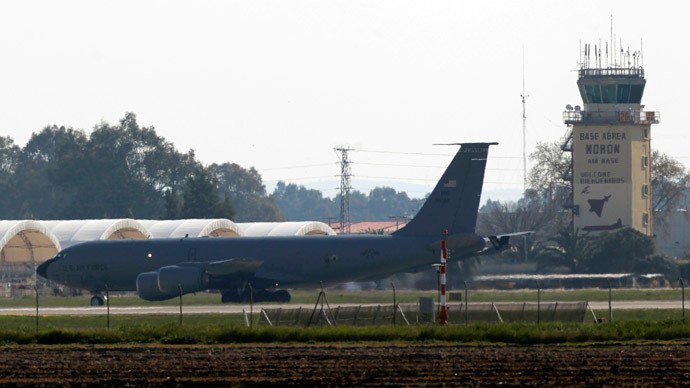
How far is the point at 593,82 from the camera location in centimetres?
9819

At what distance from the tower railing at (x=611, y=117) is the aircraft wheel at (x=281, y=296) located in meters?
47.8

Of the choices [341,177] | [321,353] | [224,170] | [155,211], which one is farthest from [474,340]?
[224,170]

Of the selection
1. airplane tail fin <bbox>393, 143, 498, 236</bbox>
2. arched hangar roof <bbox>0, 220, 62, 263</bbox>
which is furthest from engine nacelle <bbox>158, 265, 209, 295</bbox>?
arched hangar roof <bbox>0, 220, 62, 263</bbox>

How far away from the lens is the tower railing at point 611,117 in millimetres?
97188

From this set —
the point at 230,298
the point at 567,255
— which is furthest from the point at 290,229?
the point at 230,298

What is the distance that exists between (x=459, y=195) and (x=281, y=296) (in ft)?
31.6

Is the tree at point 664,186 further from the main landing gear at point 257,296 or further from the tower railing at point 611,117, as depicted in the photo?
the main landing gear at point 257,296

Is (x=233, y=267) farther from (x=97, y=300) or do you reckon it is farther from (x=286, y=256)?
(x=97, y=300)

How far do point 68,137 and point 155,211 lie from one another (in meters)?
20.0

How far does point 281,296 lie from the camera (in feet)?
184

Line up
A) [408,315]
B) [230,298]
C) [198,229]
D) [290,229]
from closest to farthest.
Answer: [408,315]
[230,298]
[198,229]
[290,229]

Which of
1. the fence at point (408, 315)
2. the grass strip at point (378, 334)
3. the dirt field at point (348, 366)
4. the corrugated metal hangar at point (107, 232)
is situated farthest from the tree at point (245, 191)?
the dirt field at point (348, 366)

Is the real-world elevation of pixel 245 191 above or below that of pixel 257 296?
above

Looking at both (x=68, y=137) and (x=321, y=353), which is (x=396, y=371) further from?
(x=68, y=137)
